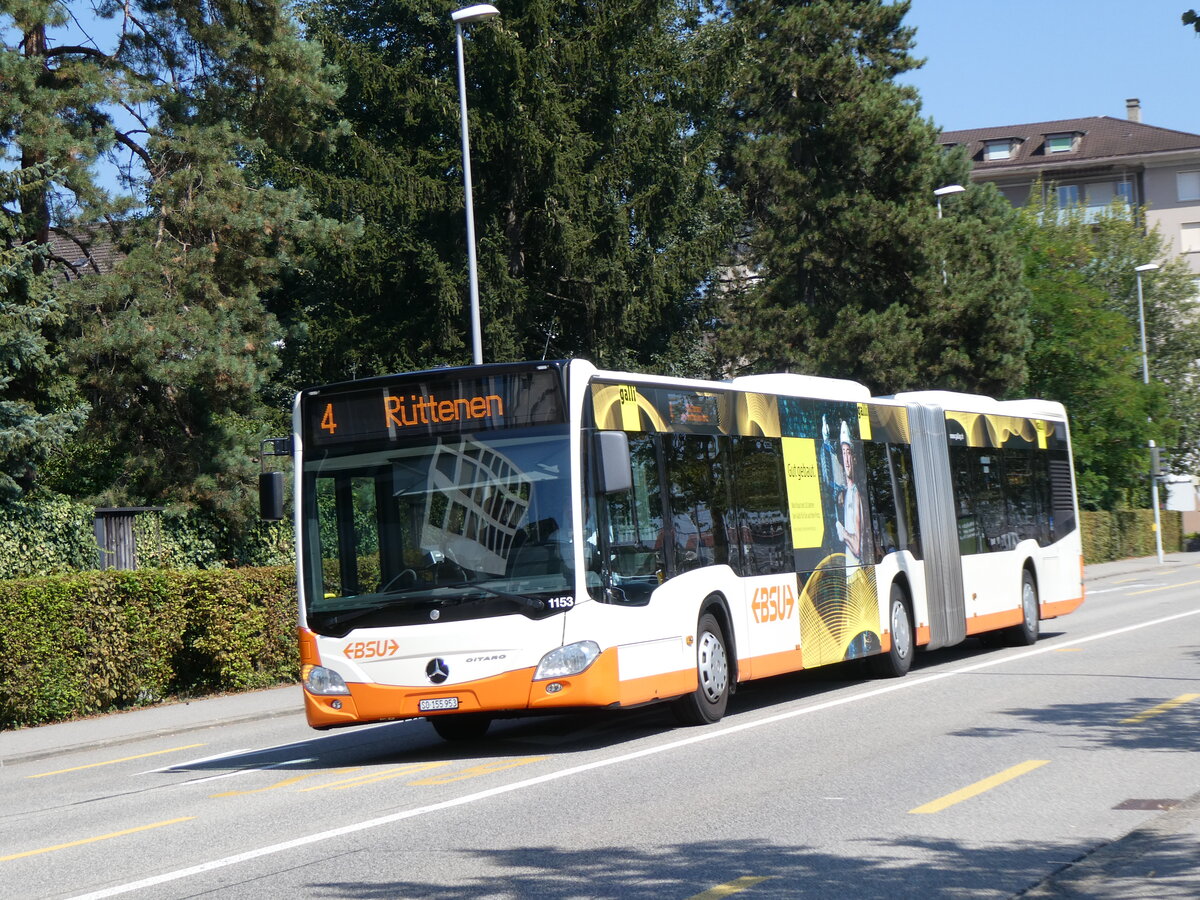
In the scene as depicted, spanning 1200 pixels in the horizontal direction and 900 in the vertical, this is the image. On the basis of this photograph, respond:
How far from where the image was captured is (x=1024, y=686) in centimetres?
1551

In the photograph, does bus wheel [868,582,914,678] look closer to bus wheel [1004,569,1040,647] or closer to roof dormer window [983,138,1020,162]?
bus wheel [1004,569,1040,647]

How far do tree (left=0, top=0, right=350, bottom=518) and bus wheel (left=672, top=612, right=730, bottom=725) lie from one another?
14970 mm

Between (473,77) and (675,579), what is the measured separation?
24.0 meters

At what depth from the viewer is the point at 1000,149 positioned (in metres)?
87.0

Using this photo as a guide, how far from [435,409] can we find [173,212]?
1679cm

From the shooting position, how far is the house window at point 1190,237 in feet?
269

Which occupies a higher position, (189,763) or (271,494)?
(271,494)

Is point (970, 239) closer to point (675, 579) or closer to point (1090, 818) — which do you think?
point (675, 579)

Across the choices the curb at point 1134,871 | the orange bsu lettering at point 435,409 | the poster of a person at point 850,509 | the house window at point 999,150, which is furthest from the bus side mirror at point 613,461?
the house window at point 999,150

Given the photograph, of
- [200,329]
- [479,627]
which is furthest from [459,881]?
[200,329]

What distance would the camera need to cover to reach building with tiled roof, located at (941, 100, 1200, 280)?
269 feet

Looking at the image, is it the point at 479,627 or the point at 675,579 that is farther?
the point at 675,579

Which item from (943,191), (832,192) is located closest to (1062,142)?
(832,192)

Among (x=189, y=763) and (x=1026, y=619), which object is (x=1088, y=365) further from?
(x=189, y=763)
